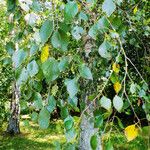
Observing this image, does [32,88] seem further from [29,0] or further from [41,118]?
[29,0]

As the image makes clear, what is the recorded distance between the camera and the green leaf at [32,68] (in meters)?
1.63

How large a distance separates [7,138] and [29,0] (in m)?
14.0

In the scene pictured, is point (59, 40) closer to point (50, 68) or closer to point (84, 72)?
point (50, 68)

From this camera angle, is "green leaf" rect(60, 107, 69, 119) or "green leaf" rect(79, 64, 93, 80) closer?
"green leaf" rect(79, 64, 93, 80)

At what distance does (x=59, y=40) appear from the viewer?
1.50 metres

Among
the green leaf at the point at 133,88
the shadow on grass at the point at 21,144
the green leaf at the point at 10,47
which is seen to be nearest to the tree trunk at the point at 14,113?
the shadow on grass at the point at 21,144

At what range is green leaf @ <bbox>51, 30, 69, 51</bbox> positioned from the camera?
1.49 meters

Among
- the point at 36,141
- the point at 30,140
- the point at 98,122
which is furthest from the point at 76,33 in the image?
the point at 30,140

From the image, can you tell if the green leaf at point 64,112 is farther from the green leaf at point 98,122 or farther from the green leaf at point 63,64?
the green leaf at point 63,64

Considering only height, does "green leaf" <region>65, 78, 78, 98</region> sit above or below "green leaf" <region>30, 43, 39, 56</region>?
below

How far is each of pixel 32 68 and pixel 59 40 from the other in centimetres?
22

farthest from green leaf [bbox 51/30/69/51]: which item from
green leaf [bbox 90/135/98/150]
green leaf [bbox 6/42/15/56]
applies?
green leaf [bbox 6/42/15/56]

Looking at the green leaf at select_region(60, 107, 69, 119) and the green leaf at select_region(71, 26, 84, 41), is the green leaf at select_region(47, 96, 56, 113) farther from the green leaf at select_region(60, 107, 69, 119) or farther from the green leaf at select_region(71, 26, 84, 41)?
the green leaf at select_region(71, 26, 84, 41)

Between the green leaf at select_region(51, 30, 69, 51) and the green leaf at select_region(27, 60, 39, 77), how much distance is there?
167mm
